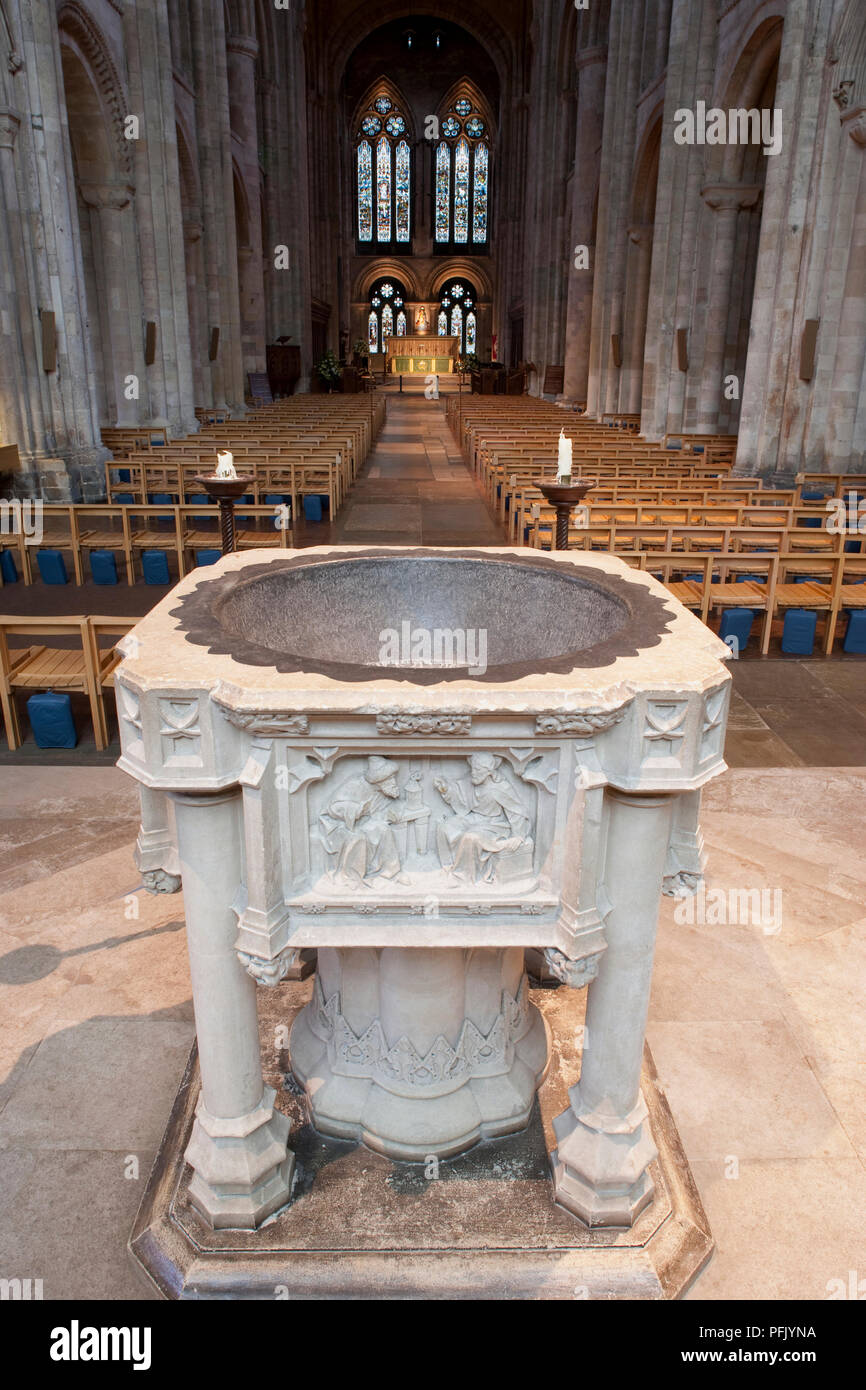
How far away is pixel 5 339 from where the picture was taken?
11898mm

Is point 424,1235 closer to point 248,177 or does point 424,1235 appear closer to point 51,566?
point 51,566

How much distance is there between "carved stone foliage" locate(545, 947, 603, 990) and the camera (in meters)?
2.26

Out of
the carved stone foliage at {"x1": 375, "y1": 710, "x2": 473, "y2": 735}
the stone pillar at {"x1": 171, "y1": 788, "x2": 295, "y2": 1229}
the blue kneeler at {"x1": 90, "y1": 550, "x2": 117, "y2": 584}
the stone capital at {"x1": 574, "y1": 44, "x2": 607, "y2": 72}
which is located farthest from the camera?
the stone capital at {"x1": 574, "y1": 44, "x2": 607, "y2": 72}

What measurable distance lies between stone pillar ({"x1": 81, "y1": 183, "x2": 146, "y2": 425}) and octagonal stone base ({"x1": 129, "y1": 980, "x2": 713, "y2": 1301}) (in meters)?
17.1

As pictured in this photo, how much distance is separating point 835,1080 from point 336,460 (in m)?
10.8

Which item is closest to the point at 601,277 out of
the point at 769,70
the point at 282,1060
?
the point at 769,70

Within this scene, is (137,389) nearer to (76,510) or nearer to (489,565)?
(76,510)

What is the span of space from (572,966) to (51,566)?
8.48 meters

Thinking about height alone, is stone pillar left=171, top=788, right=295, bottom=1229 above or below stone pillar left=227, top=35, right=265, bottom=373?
below

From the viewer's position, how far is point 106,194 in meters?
16.7

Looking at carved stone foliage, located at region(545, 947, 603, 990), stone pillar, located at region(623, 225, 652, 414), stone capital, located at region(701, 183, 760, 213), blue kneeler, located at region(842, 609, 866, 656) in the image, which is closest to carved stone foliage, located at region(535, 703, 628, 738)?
carved stone foliage, located at region(545, 947, 603, 990)

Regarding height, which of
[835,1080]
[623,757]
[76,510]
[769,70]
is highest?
[769,70]

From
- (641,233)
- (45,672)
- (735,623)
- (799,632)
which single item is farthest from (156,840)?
(641,233)

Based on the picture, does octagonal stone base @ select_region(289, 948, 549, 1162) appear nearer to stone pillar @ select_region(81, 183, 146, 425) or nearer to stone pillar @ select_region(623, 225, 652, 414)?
stone pillar @ select_region(81, 183, 146, 425)
